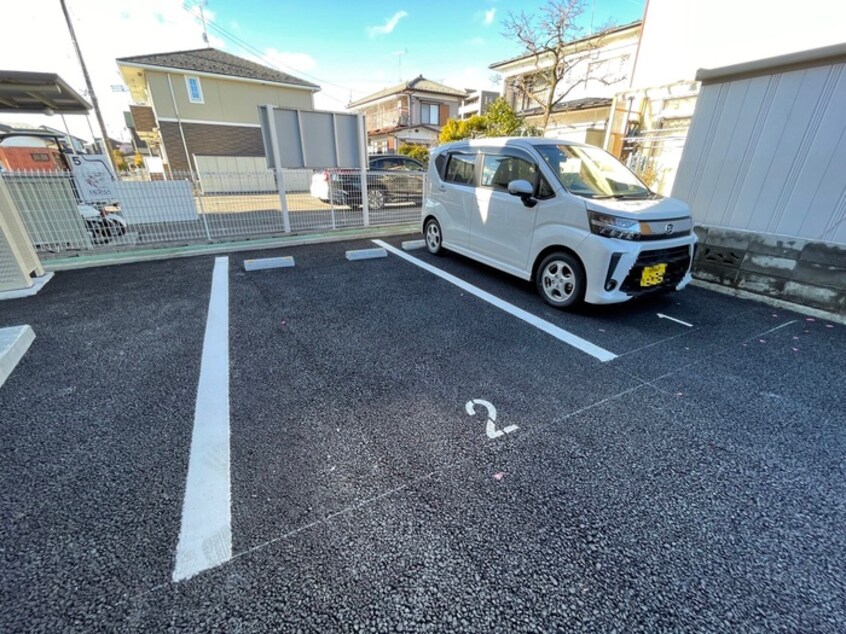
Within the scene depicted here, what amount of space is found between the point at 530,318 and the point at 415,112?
25156mm

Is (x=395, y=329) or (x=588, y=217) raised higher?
(x=588, y=217)

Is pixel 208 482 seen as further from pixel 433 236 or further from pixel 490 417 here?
pixel 433 236

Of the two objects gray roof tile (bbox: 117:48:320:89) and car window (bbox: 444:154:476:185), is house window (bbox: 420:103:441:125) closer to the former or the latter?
gray roof tile (bbox: 117:48:320:89)

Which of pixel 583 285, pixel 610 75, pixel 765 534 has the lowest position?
pixel 765 534

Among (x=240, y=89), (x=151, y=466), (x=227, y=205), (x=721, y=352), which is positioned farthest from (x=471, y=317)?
(x=240, y=89)

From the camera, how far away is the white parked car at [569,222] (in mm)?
3176

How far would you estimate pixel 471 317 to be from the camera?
3557mm

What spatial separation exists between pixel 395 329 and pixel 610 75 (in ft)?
46.4

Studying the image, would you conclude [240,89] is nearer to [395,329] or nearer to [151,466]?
[395,329]

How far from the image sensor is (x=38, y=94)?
5598mm

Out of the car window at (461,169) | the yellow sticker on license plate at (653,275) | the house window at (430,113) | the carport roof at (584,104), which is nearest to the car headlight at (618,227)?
the yellow sticker on license plate at (653,275)

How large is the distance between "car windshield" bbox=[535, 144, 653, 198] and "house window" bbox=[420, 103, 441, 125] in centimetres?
2415

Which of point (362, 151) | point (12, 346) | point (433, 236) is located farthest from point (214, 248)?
point (433, 236)

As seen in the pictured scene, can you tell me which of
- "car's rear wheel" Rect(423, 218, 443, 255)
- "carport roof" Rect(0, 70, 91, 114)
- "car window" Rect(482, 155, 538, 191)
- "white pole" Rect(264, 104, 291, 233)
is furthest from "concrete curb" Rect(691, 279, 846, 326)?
"carport roof" Rect(0, 70, 91, 114)
